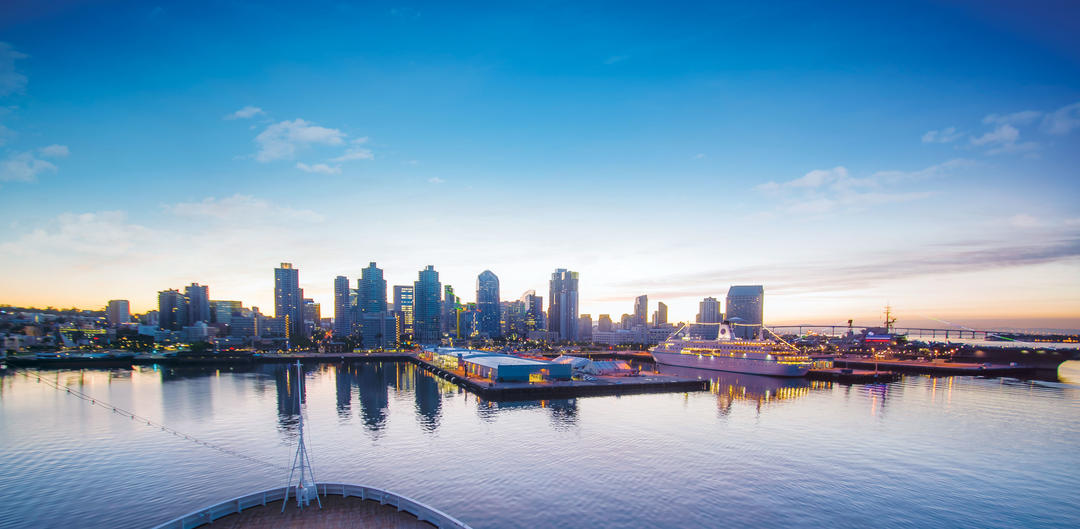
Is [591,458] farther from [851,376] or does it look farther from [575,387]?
[851,376]

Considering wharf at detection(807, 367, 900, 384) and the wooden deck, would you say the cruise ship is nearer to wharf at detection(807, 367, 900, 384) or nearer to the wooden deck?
wharf at detection(807, 367, 900, 384)

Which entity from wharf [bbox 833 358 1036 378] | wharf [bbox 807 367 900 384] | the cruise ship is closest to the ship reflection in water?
the cruise ship

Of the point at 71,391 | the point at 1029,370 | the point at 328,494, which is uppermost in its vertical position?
the point at 328,494

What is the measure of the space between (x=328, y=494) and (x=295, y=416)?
1279 inches

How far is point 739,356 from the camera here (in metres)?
88.1

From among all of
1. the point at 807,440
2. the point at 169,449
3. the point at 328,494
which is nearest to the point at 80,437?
the point at 169,449

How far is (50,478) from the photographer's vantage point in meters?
Result: 27.2

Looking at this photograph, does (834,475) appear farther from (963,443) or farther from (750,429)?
(963,443)

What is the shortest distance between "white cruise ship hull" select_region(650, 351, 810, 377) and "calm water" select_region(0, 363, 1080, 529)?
2466 cm

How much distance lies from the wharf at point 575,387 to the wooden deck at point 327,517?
39.5 meters

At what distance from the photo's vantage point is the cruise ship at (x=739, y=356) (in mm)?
82312

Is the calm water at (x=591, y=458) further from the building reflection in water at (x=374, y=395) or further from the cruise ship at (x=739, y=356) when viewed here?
the cruise ship at (x=739, y=356)

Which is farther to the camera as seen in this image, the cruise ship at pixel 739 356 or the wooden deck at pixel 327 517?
the cruise ship at pixel 739 356

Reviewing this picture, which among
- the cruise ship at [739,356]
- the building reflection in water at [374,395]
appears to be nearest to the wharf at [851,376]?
the cruise ship at [739,356]
